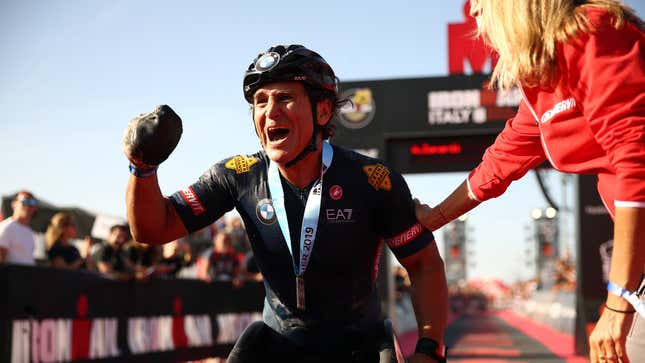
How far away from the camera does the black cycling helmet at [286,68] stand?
351cm

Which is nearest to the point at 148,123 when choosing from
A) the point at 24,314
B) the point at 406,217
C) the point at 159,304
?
the point at 406,217

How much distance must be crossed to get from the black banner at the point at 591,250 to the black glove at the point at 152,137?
44.7 feet

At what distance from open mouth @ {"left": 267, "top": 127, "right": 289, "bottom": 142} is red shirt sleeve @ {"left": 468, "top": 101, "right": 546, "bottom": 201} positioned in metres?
0.88

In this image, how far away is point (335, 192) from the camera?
11.7ft

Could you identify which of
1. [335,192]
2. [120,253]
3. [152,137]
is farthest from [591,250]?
[152,137]

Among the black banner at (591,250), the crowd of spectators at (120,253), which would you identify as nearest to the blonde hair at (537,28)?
Answer: the crowd of spectators at (120,253)

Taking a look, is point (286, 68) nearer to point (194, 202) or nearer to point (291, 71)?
point (291, 71)

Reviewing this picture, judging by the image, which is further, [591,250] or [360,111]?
[360,111]

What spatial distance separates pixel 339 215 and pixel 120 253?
7.16 m

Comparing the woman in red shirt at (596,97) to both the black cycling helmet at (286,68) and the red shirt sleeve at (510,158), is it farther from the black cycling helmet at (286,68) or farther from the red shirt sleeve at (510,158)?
the black cycling helmet at (286,68)

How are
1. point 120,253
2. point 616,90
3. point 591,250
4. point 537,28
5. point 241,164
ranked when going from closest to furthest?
point 616,90 < point 537,28 < point 241,164 < point 120,253 < point 591,250

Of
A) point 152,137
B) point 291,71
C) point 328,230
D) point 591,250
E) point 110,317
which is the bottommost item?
point 110,317

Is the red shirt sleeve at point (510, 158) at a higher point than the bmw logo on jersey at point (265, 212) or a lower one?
higher

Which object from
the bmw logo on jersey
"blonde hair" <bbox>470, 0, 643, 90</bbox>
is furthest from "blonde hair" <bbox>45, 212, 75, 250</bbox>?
"blonde hair" <bbox>470, 0, 643, 90</bbox>
